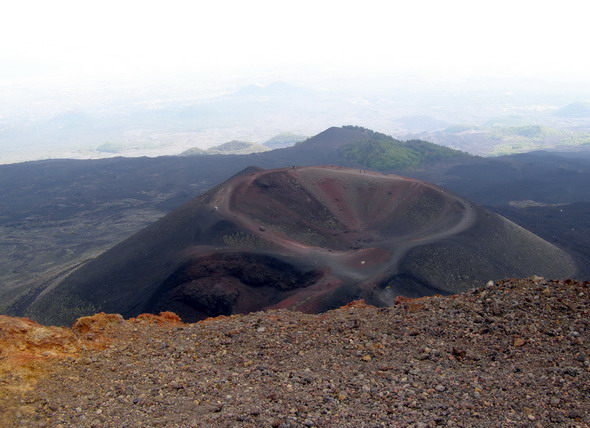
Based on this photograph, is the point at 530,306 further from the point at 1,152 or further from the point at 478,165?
the point at 1,152

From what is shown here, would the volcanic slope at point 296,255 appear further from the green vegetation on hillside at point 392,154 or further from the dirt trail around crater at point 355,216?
the green vegetation on hillside at point 392,154

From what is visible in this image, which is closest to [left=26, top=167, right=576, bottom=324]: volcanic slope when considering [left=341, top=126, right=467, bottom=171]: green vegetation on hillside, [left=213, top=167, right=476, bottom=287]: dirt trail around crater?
[left=213, top=167, right=476, bottom=287]: dirt trail around crater

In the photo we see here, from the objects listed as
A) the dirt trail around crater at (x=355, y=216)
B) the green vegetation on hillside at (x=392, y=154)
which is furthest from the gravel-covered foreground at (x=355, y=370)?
the green vegetation on hillside at (x=392, y=154)

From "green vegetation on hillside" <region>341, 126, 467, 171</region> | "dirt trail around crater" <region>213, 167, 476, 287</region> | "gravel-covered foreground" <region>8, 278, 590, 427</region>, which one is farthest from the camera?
"green vegetation on hillside" <region>341, 126, 467, 171</region>

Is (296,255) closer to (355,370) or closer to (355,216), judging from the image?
(355,216)

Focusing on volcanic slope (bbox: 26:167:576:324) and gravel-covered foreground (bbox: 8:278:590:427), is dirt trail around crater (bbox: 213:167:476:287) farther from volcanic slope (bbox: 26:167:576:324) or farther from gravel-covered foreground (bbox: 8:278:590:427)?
gravel-covered foreground (bbox: 8:278:590:427)

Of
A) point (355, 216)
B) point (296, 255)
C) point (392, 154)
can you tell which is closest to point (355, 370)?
point (296, 255)

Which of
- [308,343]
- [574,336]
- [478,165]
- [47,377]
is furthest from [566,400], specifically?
[478,165]
